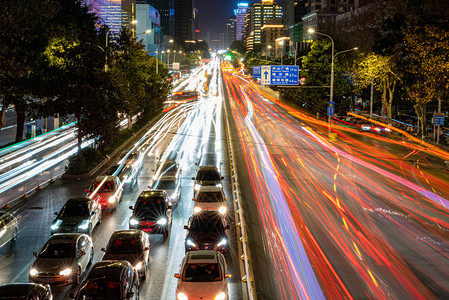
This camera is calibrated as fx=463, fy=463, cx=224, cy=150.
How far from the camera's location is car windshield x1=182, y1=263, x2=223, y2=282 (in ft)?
42.9

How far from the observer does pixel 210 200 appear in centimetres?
2270

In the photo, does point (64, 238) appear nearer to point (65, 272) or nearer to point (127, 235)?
point (65, 272)

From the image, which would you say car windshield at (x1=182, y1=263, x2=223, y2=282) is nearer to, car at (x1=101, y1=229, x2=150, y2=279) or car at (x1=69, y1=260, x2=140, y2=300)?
car at (x1=69, y1=260, x2=140, y2=300)

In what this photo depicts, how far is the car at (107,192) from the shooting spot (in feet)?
78.4

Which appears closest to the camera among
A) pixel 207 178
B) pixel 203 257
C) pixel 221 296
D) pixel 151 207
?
pixel 221 296

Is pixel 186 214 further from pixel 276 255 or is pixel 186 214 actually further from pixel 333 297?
pixel 333 297

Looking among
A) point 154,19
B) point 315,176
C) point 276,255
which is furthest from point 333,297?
point 154,19

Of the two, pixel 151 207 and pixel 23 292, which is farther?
pixel 151 207

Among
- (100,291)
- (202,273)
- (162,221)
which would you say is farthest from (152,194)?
(100,291)

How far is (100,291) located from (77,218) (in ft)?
27.5

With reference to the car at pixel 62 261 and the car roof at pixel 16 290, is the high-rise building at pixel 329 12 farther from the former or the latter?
the car roof at pixel 16 290

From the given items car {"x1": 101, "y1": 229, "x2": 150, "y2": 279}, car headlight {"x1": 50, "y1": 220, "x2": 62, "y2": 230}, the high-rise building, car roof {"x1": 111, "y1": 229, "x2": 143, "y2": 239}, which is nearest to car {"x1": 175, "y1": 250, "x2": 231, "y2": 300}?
car {"x1": 101, "y1": 229, "x2": 150, "y2": 279}

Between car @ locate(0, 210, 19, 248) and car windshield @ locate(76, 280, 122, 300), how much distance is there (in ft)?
26.0

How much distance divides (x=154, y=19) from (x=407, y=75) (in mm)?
128880
